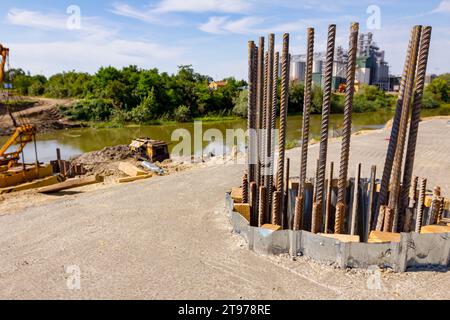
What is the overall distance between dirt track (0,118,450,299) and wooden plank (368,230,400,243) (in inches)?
20.3

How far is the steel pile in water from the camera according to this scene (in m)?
5.45

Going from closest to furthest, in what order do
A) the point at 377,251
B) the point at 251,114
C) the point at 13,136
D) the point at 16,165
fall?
the point at 377,251
the point at 251,114
the point at 13,136
the point at 16,165

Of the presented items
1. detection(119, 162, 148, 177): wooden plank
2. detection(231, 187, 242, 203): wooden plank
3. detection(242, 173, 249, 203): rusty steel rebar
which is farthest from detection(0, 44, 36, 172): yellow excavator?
detection(242, 173, 249, 203): rusty steel rebar

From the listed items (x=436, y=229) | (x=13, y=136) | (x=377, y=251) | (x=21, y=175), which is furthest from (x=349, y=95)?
(x=13, y=136)

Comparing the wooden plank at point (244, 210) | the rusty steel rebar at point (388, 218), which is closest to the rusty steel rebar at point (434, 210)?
the rusty steel rebar at point (388, 218)

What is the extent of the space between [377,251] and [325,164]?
1.64 meters

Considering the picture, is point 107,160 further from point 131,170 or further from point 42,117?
point 42,117

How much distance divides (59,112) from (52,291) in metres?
41.0

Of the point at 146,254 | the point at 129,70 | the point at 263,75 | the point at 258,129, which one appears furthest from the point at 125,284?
the point at 129,70

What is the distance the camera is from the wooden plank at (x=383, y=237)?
17.4ft

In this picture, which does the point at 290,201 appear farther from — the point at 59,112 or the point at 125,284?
the point at 59,112

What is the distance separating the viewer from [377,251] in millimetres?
5109

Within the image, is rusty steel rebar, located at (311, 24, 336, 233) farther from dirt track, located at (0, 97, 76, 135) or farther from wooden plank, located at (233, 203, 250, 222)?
dirt track, located at (0, 97, 76, 135)

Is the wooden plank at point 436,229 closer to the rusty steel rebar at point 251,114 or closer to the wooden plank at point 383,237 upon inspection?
the wooden plank at point 383,237
